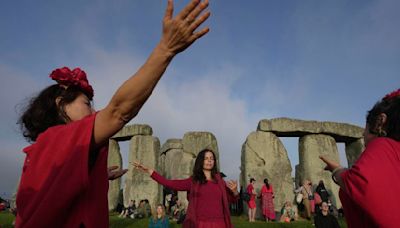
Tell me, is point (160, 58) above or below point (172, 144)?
below

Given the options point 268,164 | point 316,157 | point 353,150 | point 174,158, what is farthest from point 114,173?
point 174,158

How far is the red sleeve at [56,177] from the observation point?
158 cm

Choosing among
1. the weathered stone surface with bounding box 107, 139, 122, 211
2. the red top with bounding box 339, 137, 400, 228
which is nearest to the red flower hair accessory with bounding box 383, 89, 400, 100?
the red top with bounding box 339, 137, 400, 228

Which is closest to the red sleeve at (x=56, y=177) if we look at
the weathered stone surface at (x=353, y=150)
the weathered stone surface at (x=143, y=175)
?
the weathered stone surface at (x=143, y=175)

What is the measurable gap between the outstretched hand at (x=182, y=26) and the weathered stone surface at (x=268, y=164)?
14.7 metres

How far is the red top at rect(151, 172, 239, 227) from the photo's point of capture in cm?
525

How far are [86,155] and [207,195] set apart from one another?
4008 mm

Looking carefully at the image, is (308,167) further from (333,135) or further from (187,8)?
(187,8)

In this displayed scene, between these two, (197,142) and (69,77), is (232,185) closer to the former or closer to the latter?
(69,77)

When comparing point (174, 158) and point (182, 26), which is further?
point (174, 158)

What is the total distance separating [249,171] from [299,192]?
266 cm

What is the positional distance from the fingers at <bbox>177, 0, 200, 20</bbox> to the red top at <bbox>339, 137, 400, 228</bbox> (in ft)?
5.10

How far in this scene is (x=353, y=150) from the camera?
1866cm

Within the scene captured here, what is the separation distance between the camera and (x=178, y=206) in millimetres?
14625
